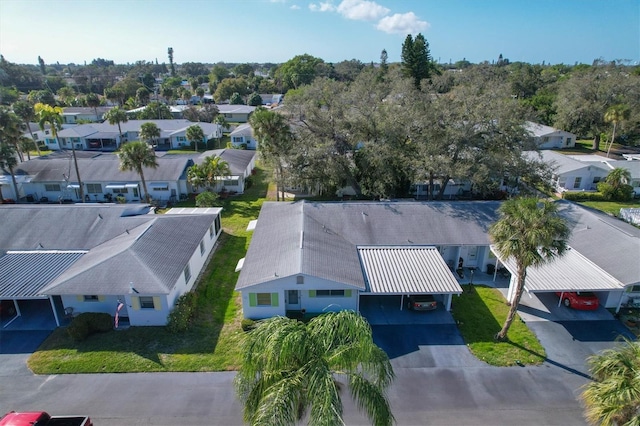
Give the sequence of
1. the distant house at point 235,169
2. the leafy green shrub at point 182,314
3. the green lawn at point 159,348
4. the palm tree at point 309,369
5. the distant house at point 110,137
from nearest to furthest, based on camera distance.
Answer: the palm tree at point 309,369 < the green lawn at point 159,348 < the leafy green shrub at point 182,314 < the distant house at point 235,169 < the distant house at point 110,137

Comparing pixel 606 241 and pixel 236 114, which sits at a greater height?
pixel 236 114

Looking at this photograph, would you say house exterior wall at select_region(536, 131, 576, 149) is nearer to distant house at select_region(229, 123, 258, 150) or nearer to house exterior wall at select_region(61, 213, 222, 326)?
distant house at select_region(229, 123, 258, 150)

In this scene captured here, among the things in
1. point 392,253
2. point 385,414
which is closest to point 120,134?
point 392,253

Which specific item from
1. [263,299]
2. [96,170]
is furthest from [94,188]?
[263,299]

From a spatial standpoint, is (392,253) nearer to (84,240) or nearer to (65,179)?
(84,240)

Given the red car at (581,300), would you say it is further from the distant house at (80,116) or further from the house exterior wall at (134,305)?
the distant house at (80,116)

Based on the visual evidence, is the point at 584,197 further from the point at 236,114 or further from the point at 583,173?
the point at 236,114

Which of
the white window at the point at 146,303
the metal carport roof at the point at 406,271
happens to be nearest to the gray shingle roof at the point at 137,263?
the white window at the point at 146,303
